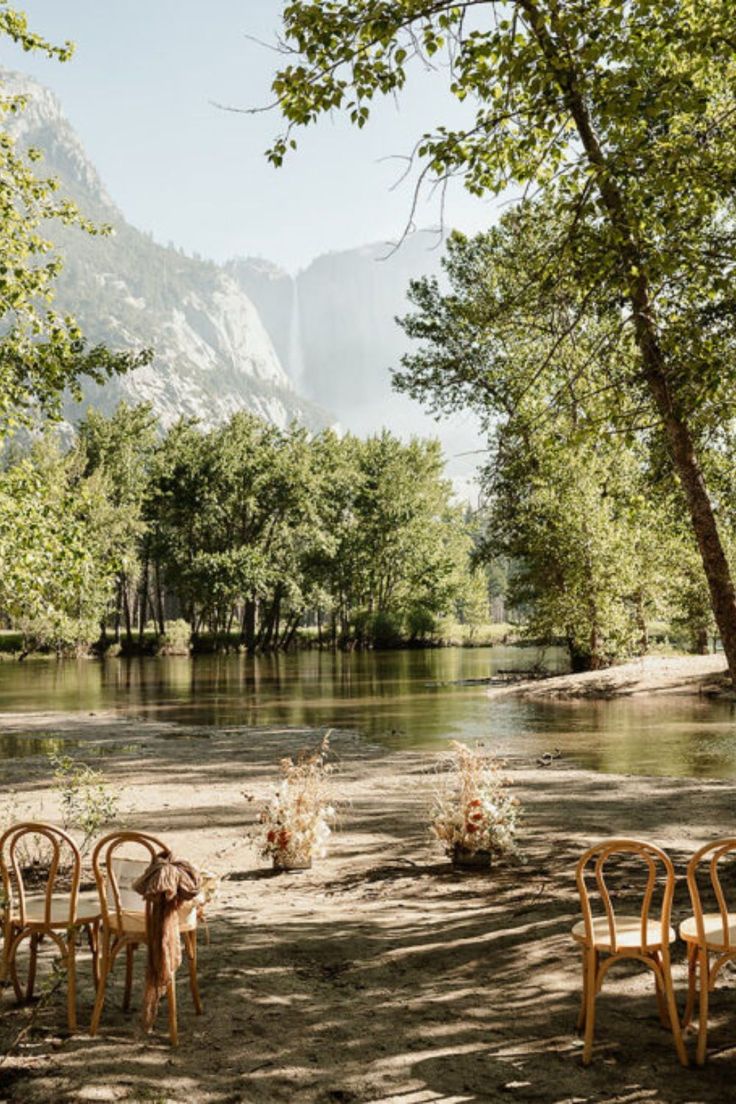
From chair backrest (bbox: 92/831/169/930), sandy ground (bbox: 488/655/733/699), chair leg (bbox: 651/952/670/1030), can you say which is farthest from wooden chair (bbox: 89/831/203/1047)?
sandy ground (bbox: 488/655/733/699)

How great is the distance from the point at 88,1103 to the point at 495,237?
104 ft

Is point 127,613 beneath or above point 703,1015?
above

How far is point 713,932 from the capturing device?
216 inches

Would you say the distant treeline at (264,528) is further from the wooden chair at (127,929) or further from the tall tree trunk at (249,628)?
the wooden chair at (127,929)

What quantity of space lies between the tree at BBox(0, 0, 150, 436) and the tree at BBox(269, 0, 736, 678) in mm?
5001

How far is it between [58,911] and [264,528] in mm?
68115

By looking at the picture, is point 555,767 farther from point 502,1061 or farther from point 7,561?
point 502,1061

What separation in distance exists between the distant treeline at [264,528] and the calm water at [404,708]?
1677 cm

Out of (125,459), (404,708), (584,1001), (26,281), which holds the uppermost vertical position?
(125,459)

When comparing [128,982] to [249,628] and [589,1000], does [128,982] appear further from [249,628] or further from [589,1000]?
[249,628]

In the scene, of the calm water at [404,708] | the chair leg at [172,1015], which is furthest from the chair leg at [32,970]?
the calm water at [404,708]

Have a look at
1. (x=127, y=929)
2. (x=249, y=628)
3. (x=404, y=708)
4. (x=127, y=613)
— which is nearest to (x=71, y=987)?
(x=127, y=929)

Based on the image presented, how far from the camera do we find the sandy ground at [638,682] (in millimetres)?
32281

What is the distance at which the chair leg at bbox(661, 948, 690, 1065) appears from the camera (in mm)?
5266
